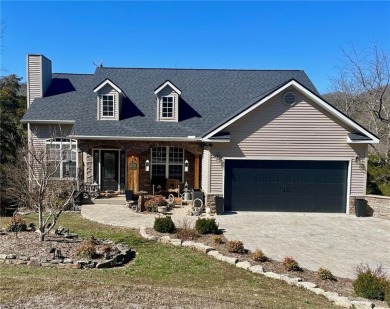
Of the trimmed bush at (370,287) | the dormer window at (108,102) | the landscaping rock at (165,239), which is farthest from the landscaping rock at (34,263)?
the dormer window at (108,102)

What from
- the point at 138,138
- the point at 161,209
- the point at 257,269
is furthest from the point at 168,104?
the point at 257,269

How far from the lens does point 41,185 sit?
36.2ft

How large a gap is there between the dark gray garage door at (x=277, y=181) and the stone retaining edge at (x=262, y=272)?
5.96m

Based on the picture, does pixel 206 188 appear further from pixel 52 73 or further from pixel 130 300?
pixel 52 73

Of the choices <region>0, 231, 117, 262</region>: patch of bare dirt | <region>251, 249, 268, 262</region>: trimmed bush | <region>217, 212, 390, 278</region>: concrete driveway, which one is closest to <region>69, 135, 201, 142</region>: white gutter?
<region>217, 212, 390, 278</region>: concrete driveway

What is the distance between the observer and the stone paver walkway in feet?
37.0

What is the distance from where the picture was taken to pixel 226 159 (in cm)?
1752

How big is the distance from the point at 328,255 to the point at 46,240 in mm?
9434

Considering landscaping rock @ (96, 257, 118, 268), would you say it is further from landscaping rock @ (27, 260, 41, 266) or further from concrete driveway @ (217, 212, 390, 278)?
concrete driveway @ (217, 212, 390, 278)

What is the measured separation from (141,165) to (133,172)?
3.32 feet

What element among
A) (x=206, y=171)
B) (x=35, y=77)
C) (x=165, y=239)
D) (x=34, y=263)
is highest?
(x=35, y=77)

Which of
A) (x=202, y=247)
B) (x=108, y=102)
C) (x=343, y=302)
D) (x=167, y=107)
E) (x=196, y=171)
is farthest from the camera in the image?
(x=167, y=107)

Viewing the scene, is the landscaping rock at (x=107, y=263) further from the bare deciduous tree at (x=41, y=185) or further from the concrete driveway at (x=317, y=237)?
the concrete driveway at (x=317, y=237)

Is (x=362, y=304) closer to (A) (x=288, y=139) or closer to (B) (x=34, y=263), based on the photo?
(B) (x=34, y=263)
